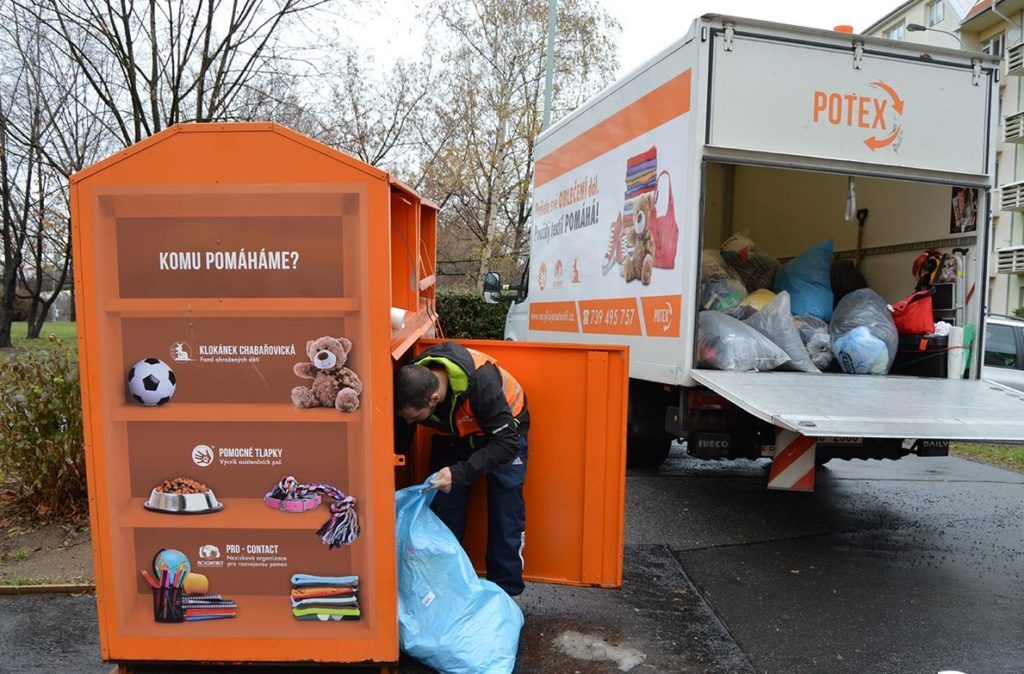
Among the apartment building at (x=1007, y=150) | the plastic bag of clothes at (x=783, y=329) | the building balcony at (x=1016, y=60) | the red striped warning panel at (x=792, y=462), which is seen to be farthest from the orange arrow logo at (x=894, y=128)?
the building balcony at (x=1016, y=60)

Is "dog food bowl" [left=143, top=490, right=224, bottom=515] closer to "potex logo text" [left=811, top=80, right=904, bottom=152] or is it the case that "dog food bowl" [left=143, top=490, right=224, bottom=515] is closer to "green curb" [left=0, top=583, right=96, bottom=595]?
"green curb" [left=0, top=583, right=96, bottom=595]

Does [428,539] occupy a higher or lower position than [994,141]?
lower

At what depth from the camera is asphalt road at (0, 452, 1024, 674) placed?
321 centimetres

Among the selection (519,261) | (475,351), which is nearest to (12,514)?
(475,351)

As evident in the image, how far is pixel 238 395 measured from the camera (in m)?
2.73

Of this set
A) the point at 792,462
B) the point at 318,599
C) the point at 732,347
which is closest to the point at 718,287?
the point at 732,347

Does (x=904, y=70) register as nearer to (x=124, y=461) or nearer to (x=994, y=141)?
(x=994, y=141)

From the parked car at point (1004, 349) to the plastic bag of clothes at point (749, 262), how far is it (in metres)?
2.74

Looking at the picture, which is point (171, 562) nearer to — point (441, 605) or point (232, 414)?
point (232, 414)

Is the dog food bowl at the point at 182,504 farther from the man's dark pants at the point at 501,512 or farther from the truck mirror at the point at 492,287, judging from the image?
the truck mirror at the point at 492,287

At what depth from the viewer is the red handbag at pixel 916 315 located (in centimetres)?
508

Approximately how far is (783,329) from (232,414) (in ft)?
12.1

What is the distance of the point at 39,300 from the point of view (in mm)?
22703

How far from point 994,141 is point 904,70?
0.74 m
